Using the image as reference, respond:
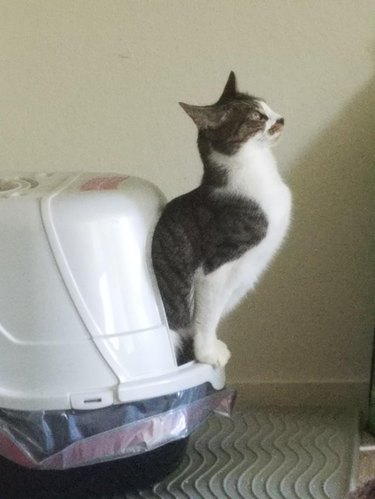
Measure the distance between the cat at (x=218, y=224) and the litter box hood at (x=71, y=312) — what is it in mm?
62

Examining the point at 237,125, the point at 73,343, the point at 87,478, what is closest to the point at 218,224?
the point at 237,125

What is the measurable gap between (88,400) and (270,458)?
1.15 feet

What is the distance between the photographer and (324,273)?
1.33 meters

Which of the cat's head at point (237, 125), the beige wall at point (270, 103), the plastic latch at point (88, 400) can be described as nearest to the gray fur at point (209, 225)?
the cat's head at point (237, 125)

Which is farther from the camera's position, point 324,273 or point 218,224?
point 324,273

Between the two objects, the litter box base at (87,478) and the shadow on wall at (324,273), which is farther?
the shadow on wall at (324,273)

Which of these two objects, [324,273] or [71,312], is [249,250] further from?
[324,273]

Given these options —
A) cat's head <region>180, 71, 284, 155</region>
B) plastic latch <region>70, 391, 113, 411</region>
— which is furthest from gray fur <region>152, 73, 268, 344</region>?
plastic latch <region>70, 391, 113, 411</region>

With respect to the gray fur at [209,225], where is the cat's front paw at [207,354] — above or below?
below

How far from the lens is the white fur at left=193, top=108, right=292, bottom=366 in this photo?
3.19 ft

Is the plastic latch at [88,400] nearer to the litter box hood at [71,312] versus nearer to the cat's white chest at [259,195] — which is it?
the litter box hood at [71,312]

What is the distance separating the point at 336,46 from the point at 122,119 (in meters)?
0.39

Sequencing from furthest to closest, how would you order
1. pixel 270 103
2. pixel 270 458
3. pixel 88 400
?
pixel 270 103, pixel 270 458, pixel 88 400

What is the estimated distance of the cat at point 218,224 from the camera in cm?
96
